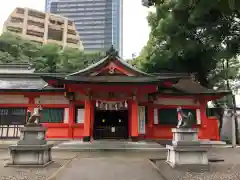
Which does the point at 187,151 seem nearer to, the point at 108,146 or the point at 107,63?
the point at 108,146

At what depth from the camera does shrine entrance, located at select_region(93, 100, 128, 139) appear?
64.9 feet

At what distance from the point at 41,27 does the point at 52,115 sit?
74.7 metres

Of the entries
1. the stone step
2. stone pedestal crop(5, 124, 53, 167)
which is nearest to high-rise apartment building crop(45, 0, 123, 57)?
the stone step

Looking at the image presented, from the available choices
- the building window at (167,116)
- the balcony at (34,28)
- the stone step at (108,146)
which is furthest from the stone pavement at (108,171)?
the balcony at (34,28)

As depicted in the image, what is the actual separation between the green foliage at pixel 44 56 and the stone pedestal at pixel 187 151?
120 ft

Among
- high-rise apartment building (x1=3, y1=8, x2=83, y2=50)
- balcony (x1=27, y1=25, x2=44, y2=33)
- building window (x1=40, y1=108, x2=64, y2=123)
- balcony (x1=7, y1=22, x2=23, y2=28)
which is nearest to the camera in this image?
building window (x1=40, y1=108, x2=64, y2=123)

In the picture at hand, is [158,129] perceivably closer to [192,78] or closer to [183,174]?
[192,78]

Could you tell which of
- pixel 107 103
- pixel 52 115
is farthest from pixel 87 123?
pixel 52 115

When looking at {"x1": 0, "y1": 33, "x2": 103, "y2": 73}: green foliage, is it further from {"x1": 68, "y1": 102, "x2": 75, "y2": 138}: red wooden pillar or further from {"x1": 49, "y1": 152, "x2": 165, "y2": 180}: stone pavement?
{"x1": 49, "y1": 152, "x2": 165, "y2": 180}: stone pavement

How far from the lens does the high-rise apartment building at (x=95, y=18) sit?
129 m

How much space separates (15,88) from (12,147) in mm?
10779

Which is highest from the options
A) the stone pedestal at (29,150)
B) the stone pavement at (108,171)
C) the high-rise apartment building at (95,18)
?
the high-rise apartment building at (95,18)

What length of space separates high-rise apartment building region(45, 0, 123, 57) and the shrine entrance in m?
108

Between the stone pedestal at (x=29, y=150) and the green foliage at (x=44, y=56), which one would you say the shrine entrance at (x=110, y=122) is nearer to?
the stone pedestal at (x=29, y=150)
